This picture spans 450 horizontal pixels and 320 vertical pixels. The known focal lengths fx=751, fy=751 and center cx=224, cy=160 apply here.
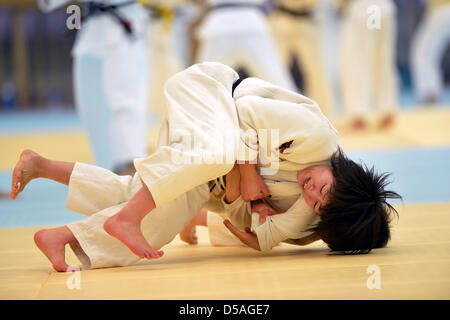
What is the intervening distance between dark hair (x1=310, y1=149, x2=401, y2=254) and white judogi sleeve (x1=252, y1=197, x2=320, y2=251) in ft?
0.17

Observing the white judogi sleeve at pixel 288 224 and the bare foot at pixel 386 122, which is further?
the bare foot at pixel 386 122

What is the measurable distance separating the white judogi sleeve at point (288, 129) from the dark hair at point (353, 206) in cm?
8

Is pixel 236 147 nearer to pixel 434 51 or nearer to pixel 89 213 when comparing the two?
pixel 89 213

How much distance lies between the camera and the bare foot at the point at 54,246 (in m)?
2.30

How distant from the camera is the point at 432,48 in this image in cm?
771

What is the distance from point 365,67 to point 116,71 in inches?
116

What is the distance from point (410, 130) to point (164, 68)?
2.15m

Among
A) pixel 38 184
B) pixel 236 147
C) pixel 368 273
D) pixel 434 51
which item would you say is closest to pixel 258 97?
pixel 236 147

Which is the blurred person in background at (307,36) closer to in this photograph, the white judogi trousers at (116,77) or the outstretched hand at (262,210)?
the white judogi trousers at (116,77)

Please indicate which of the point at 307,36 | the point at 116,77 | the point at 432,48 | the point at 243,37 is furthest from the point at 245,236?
the point at 432,48

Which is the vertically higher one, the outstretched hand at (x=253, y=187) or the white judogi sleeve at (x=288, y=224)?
the outstretched hand at (x=253, y=187)
